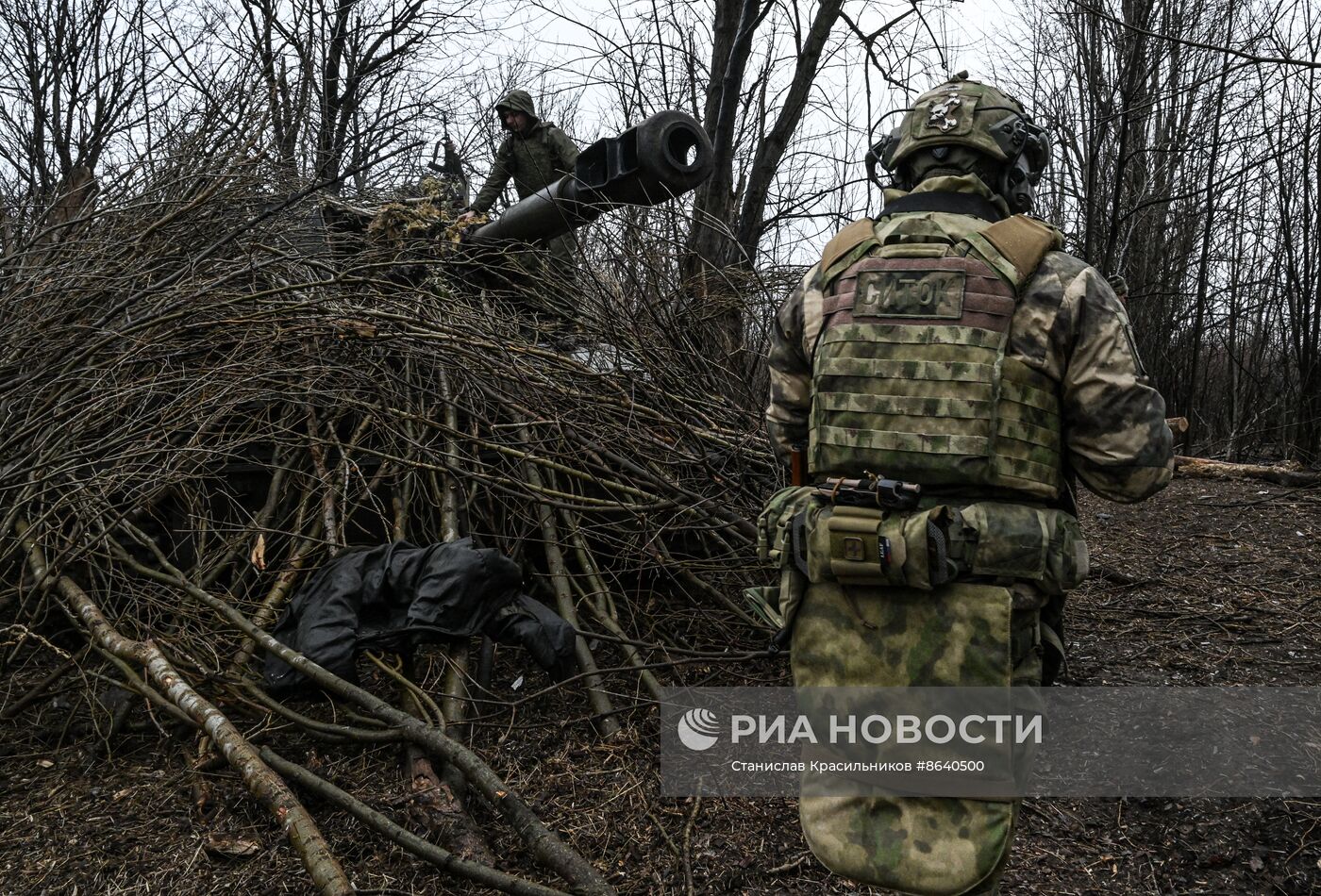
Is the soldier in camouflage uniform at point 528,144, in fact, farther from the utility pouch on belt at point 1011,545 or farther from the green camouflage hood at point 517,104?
the utility pouch on belt at point 1011,545

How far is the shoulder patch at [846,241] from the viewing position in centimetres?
235

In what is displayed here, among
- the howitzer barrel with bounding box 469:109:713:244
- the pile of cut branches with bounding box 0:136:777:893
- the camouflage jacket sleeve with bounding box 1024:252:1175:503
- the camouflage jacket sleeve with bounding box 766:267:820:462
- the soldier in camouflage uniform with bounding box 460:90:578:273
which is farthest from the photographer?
the soldier in camouflage uniform with bounding box 460:90:578:273

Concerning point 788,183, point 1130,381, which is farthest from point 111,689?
point 788,183

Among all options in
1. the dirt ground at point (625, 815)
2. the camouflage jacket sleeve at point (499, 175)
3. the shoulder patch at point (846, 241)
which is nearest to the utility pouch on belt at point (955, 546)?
the shoulder patch at point (846, 241)

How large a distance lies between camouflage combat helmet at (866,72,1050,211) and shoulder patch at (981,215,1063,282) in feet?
0.67

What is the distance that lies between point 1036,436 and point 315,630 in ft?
8.19

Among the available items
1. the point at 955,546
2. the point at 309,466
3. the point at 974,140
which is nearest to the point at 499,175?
the point at 309,466

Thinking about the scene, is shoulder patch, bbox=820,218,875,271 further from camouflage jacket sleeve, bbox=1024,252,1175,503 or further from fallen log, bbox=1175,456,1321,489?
fallen log, bbox=1175,456,1321,489

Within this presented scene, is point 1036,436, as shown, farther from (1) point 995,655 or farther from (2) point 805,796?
(2) point 805,796

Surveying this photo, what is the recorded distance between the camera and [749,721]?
3576 millimetres

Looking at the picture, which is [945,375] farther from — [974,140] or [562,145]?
[562,145]

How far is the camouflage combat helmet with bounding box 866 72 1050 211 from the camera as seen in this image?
230 cm

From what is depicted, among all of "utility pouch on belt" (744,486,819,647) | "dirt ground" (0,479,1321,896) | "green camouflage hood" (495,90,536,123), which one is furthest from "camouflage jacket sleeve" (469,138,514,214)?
"utility pouch on belt" (744,486,819,647)

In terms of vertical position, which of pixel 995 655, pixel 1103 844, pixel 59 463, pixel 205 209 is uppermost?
pixel 205 209
